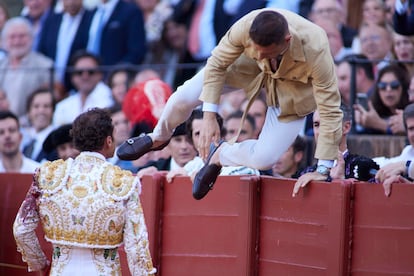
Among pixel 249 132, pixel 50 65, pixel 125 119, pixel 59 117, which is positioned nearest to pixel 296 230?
pixel 249 132

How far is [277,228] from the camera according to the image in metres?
6.92

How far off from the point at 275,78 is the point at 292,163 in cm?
223

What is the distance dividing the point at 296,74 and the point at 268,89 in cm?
35

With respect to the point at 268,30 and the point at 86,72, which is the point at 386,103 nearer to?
the point at 268,30

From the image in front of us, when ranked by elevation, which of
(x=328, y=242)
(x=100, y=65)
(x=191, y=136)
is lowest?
(x=328, y=242)

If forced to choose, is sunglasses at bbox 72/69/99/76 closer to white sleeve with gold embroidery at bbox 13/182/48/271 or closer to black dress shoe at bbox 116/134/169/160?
black dress shoe at bbox 116/134/169/160

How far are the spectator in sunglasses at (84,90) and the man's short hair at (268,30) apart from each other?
5.92m

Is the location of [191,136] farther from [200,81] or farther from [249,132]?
[200,81]

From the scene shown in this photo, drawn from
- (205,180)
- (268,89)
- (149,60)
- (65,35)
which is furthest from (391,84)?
(65,35)

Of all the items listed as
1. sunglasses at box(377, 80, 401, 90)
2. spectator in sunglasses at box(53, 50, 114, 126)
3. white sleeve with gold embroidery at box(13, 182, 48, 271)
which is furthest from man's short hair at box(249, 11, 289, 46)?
spectator in sunglasses at box(53, 50, 114, 126)

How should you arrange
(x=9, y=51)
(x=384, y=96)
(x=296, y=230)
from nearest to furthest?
(x=296, y=230)
(x=384, y=96)
(x=9, y=51)

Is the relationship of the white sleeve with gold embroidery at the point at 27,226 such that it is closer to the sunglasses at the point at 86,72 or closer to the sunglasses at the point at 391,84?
the sunglasses at the point at 391,84

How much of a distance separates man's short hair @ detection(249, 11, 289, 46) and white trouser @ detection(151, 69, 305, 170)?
0.82m

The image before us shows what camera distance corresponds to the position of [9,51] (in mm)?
13367
